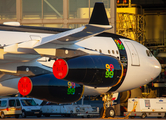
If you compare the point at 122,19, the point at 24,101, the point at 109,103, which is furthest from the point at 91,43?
the point at 122,19

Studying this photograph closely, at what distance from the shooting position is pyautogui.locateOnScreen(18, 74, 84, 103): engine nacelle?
10.7 meters

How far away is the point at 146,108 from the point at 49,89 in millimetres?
10935

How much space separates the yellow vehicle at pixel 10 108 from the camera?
21906mm

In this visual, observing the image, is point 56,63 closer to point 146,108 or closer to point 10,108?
point 146,108

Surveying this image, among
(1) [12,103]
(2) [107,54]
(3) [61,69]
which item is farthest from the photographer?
(1) [12,103]

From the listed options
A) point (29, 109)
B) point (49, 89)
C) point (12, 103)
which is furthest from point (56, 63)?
point (12, 103)

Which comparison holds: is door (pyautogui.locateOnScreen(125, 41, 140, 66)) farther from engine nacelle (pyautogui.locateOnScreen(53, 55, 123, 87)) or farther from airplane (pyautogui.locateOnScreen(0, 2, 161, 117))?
engine nacelle (pyautogui.locateOnScreen(53, 55, 123, 87))

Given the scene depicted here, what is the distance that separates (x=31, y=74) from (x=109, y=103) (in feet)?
21.0

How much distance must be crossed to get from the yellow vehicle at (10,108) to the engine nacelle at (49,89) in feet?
38.9

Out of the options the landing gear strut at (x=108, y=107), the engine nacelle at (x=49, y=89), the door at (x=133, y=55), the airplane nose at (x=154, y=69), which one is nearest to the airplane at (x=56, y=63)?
the engine nacelle at (x=49, y=89)

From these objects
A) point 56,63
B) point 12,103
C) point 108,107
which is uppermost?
point 56,63

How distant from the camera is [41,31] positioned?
13.1 meters

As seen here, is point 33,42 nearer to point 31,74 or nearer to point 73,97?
point 31,74

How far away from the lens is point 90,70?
9805 mm
